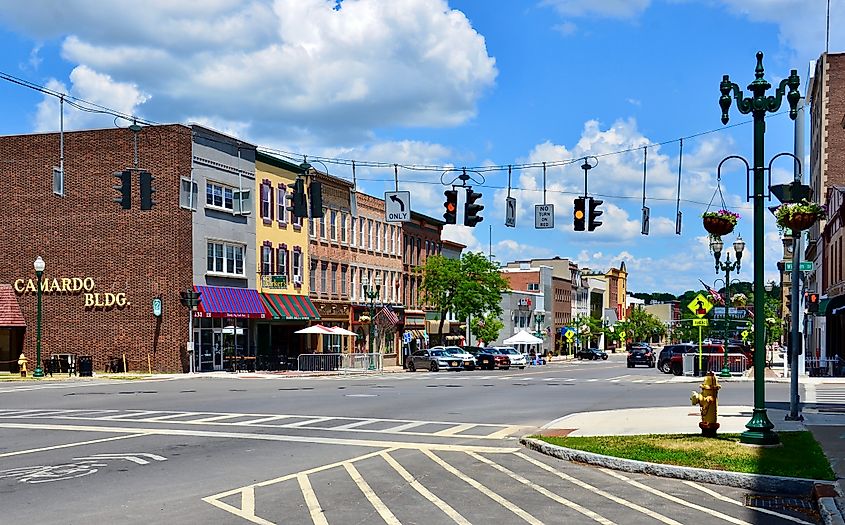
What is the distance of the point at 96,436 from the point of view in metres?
18.0

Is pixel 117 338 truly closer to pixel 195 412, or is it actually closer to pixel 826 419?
pixel 195 412

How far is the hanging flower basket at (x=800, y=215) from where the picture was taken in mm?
17625

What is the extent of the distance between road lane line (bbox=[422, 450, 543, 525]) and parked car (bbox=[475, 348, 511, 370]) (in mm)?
48569

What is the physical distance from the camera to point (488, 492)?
11.8 metres

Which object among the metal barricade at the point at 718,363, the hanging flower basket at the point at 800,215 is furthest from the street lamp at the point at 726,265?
the hanging flower basket at the point at 800,215

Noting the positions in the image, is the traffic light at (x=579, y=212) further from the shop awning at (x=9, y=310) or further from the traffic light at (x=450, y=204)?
the shop awning at (x=9, y=310)

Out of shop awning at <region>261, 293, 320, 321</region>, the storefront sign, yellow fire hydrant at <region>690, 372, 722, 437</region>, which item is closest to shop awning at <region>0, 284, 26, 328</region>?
the storefront sign

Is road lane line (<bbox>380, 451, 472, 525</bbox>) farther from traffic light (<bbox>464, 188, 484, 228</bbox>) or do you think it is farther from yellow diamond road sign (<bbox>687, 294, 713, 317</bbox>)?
yellow diamond road sign (<bbox>687, 294, 713, 317</bbox>)

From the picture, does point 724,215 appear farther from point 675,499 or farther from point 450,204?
point 450,204

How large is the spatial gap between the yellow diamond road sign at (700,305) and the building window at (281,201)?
84.5 feet

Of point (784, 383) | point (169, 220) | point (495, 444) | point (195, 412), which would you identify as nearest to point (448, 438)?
point (495, 444)

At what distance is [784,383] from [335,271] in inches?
1279

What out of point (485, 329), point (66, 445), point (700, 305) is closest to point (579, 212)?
point (700, 305)

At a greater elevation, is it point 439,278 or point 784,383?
point 439,278
